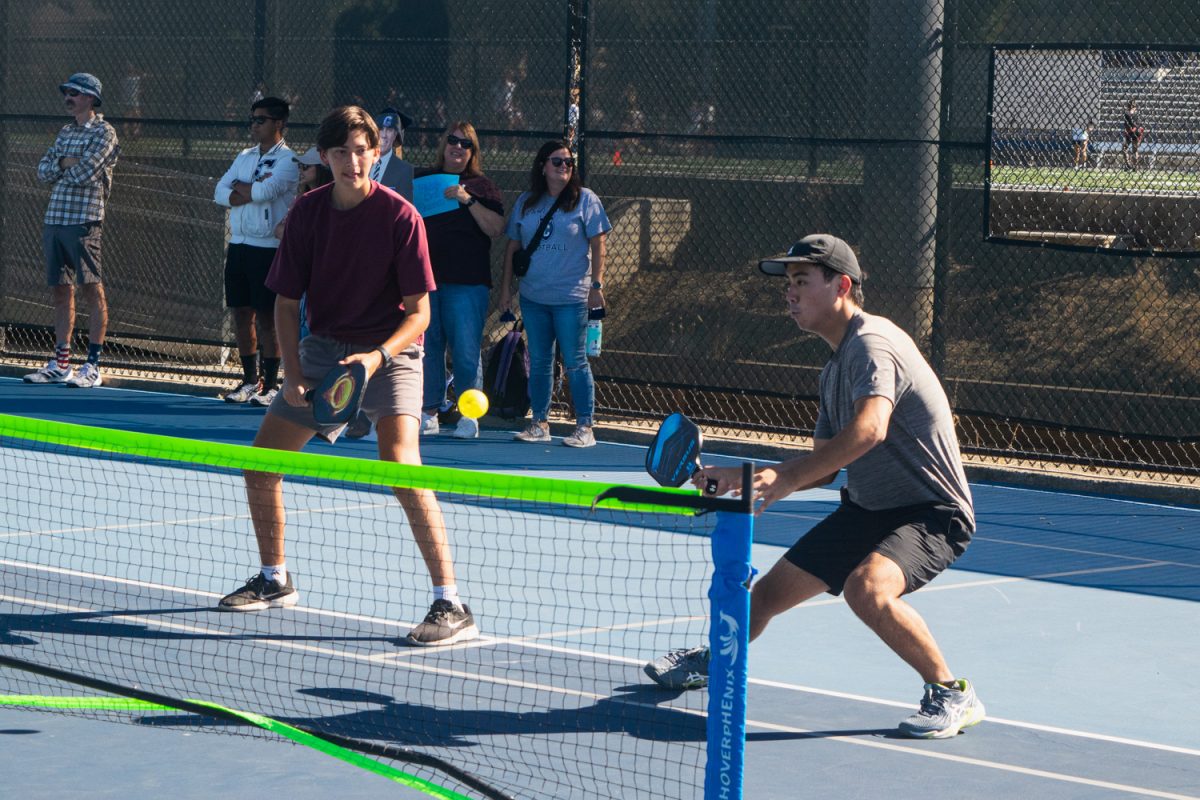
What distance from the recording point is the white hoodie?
1238 cm

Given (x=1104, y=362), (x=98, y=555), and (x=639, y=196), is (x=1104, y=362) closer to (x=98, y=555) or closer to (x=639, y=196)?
(x=639, y=196)

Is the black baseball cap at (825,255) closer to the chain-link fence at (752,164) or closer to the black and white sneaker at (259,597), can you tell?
the black and white sneaker at (259,597)

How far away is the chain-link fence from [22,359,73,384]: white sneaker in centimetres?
72

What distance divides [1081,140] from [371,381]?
243 inches

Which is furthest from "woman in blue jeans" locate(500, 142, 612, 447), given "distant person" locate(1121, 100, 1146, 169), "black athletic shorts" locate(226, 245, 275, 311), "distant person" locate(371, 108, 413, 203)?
"distant person" locate(1121, 100, 1146, 169)

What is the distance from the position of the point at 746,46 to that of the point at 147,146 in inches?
212

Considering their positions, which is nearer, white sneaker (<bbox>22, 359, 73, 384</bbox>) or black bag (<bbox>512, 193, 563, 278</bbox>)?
black bag (<bbox>512, 193, 563, 278</bbox>)

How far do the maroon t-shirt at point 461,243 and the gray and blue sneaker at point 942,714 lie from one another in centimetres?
647

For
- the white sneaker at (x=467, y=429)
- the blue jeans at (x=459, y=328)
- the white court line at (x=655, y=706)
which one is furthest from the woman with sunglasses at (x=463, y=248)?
the white court line at (x=655, y=706)

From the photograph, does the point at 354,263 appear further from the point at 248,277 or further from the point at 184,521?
the point at 248,277

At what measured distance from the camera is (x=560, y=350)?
38.7 ft

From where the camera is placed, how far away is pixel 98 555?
8.17m

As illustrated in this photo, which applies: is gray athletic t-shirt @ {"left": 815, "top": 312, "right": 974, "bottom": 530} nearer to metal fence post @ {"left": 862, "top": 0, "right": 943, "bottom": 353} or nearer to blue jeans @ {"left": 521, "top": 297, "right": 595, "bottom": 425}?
blue jeans @ {"left": 521, "top": 297, "right": 595, "bottom": 425}

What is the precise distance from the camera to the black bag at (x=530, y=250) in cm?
1153
